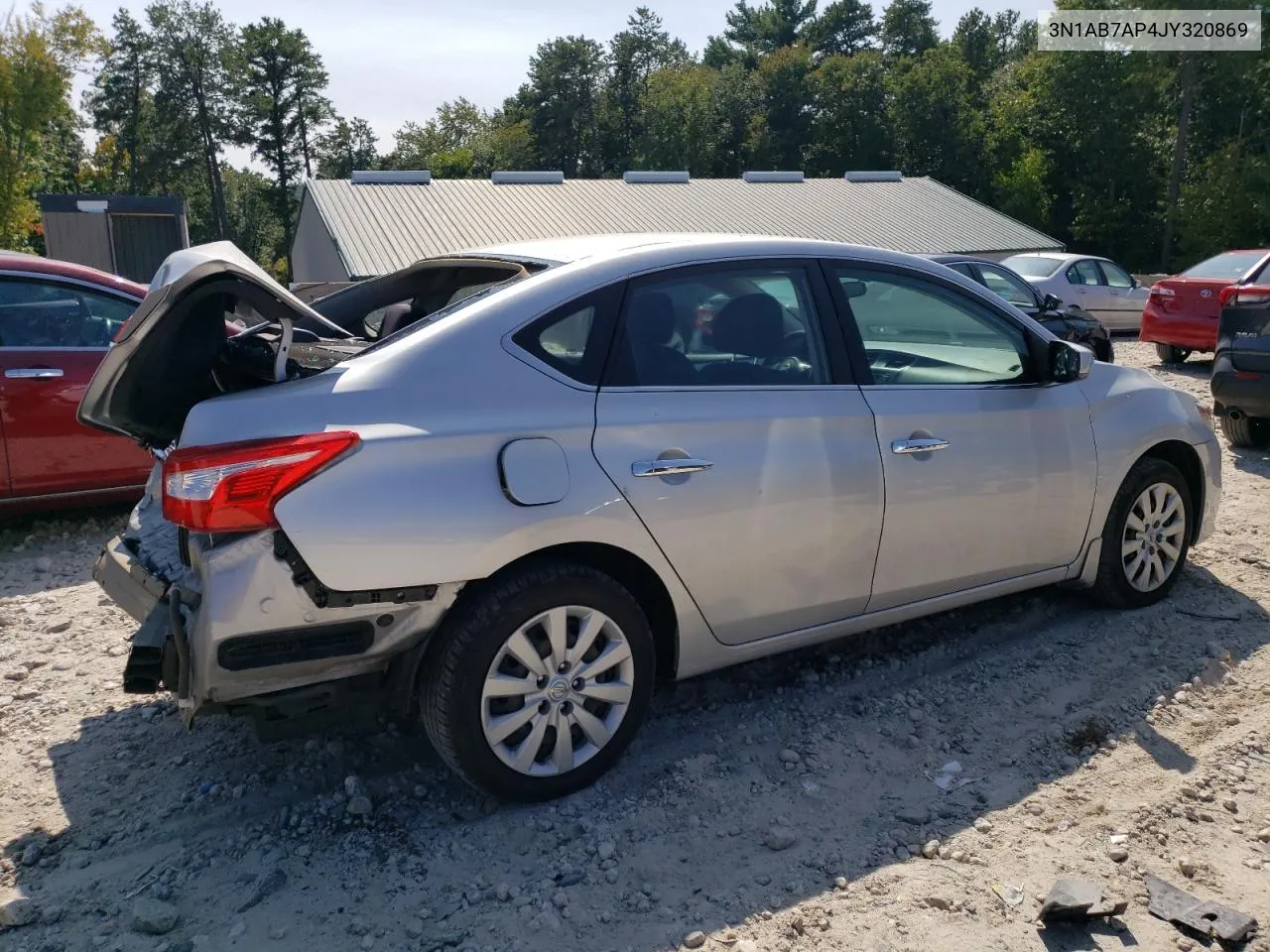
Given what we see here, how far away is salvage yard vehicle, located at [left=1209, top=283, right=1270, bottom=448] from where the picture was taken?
754 cm

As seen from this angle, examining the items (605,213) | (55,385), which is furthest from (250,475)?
(605,213)

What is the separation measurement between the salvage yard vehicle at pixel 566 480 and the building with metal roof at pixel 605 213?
70.6ft

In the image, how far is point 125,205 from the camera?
23.4 m

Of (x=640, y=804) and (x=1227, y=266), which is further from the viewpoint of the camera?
(x=1227, y=266)

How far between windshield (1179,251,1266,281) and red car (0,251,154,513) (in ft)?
40.8

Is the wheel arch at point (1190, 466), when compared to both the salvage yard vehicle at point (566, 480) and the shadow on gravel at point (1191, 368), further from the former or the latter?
the shadow on gravel at point (1191, 368)

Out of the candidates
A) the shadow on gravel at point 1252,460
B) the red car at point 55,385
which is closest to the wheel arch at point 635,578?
the red car at point 55,385

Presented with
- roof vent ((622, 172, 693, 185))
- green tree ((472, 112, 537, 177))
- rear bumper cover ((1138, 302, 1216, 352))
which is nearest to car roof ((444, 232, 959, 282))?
rear bumper cover ((1138, 302, 1216, 352))

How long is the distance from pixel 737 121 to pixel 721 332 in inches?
2120

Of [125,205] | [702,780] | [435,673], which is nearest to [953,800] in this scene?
[702,780]

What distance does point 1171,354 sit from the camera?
1384 cm

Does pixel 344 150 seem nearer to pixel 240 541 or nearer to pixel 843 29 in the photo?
pixel 843 29

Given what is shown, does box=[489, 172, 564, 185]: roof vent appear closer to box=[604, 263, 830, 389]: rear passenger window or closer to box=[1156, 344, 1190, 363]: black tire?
box=[1156, 344, 1190, 363]: black tire

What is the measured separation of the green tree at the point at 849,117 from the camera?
50.7 m
